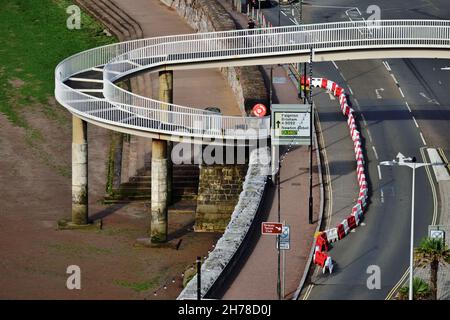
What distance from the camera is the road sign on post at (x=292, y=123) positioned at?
120 meters

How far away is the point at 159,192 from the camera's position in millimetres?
123500

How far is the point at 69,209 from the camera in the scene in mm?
133000

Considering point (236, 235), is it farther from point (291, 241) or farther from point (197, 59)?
point (197, 59)

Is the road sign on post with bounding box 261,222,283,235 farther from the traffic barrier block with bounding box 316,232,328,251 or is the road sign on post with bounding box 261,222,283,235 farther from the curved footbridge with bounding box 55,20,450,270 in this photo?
the curved footbridge with bounding box 55,20,450,270

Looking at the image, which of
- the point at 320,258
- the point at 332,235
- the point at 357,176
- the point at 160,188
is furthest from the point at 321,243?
the point at 160,188

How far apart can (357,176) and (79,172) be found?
710 inches

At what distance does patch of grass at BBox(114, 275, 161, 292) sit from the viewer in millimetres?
116562

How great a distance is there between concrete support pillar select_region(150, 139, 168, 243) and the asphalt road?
10657 mm

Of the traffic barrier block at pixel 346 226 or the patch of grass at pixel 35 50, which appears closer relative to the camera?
the traffic barrier block at pixel 346 226

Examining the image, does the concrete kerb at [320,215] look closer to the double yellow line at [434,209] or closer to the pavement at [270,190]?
the pavement at [270,190]

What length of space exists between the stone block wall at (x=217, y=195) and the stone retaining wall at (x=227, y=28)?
19.6 feet

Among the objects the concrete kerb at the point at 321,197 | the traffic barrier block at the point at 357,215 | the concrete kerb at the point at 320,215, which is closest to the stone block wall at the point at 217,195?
the concrete kerb at the point at 320,215
